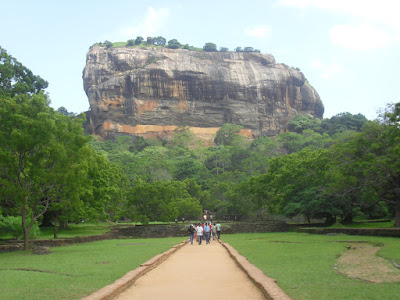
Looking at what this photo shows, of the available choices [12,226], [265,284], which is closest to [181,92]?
[12,226]

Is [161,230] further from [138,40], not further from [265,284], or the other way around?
[138,40]

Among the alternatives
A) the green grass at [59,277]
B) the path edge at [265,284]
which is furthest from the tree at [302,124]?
the path edge at [265,284]

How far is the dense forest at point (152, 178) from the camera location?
19.8 meters

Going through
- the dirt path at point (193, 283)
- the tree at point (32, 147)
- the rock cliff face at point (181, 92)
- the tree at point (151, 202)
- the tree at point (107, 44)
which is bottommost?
the dirt path at point (193, 283)

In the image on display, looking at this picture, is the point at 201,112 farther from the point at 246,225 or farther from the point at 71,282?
the point at 71,282

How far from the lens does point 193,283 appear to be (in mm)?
9594

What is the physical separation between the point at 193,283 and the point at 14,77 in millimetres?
34959

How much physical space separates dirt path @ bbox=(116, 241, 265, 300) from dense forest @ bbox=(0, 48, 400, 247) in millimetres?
9986

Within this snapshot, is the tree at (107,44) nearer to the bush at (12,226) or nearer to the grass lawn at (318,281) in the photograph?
the bush at (12,226)

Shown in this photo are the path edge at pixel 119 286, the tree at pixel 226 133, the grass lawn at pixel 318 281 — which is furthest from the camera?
the tree at pixel 226 133

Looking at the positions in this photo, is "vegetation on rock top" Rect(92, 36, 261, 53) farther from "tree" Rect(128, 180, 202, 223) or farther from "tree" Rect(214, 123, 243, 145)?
"tree" Rect(128, 180, 202, 223)

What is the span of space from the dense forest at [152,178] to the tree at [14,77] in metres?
0.10

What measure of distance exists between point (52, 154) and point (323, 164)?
2294cm

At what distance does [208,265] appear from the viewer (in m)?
13.1
